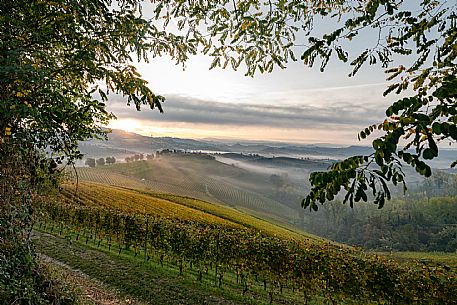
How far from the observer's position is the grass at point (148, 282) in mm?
8576

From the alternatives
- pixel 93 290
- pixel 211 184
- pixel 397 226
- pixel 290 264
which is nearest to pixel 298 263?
pixel 290 264

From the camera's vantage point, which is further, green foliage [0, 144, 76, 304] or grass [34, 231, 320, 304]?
grass [34, 231, 320, 304]

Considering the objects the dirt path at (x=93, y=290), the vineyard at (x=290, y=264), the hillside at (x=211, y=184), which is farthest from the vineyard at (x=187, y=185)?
the dirt path at (x=93, y=290)

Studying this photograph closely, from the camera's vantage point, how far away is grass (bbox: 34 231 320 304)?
8.58 meters

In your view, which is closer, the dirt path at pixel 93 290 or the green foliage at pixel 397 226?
the dirt path at pixel 93 290

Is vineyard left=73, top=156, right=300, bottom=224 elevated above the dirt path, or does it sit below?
below

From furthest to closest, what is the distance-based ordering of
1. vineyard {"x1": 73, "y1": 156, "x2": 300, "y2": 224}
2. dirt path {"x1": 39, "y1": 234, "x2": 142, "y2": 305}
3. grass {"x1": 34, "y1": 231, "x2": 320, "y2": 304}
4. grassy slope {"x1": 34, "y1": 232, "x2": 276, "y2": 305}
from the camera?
vineyard {"x1": 73, "y1": 156, "x2": 300, "y2": 224} → grass {"x1": 34, "y1": 231, "x2": 320, "y2": 304} → grassy slope {"x1": 34, "y1": 232, "x2": 276, "y2": 305} → dirt path {"x1": 39, "y1": 234, "x2": 142, "y2": 305}

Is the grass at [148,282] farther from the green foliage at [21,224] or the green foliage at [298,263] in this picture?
the green foliage at [21,224]

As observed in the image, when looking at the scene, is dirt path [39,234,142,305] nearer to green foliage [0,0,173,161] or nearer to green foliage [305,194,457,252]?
green foliage [0,0,173,161]

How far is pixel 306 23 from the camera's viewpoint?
3.65m

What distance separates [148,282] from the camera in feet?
30.7

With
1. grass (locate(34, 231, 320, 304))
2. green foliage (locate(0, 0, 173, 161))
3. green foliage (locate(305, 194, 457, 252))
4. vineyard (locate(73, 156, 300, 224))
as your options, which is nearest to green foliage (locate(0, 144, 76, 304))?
green foliage (locate(0, 0, 173, 161))

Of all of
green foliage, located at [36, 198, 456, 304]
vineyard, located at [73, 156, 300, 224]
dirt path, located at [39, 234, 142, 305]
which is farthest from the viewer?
vineyard, located at [73, 156, 300, 224]

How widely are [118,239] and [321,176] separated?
15460 mm
